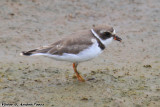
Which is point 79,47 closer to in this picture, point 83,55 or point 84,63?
point 83,55

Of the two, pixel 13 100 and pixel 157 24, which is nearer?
pixel 13 100

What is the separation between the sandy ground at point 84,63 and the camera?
6.48 meters

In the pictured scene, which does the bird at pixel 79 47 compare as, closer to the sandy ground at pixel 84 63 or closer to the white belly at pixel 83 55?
the white belly at pixel 83 55

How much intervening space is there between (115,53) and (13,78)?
10.1 feet

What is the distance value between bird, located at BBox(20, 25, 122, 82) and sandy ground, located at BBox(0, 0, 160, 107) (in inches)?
25.3

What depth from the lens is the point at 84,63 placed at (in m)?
8.59

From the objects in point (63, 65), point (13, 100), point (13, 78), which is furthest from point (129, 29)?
point (13, 100)

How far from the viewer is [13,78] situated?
23.9ft

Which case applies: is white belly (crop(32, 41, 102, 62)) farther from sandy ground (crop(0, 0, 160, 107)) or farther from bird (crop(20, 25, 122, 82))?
sandy ground (crop(0, 0, 160, 107))

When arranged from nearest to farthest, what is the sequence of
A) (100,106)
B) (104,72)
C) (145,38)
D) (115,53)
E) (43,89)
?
1. (100,106)
2. (43,89)
3. (104,72)
4. (115,53)
5. (145,38)

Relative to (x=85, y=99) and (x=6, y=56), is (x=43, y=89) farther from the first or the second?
(x=6, y=56)

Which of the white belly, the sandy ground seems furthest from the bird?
the sandy ground

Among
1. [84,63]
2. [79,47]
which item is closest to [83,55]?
[79,47]

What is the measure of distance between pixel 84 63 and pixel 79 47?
175 cm
